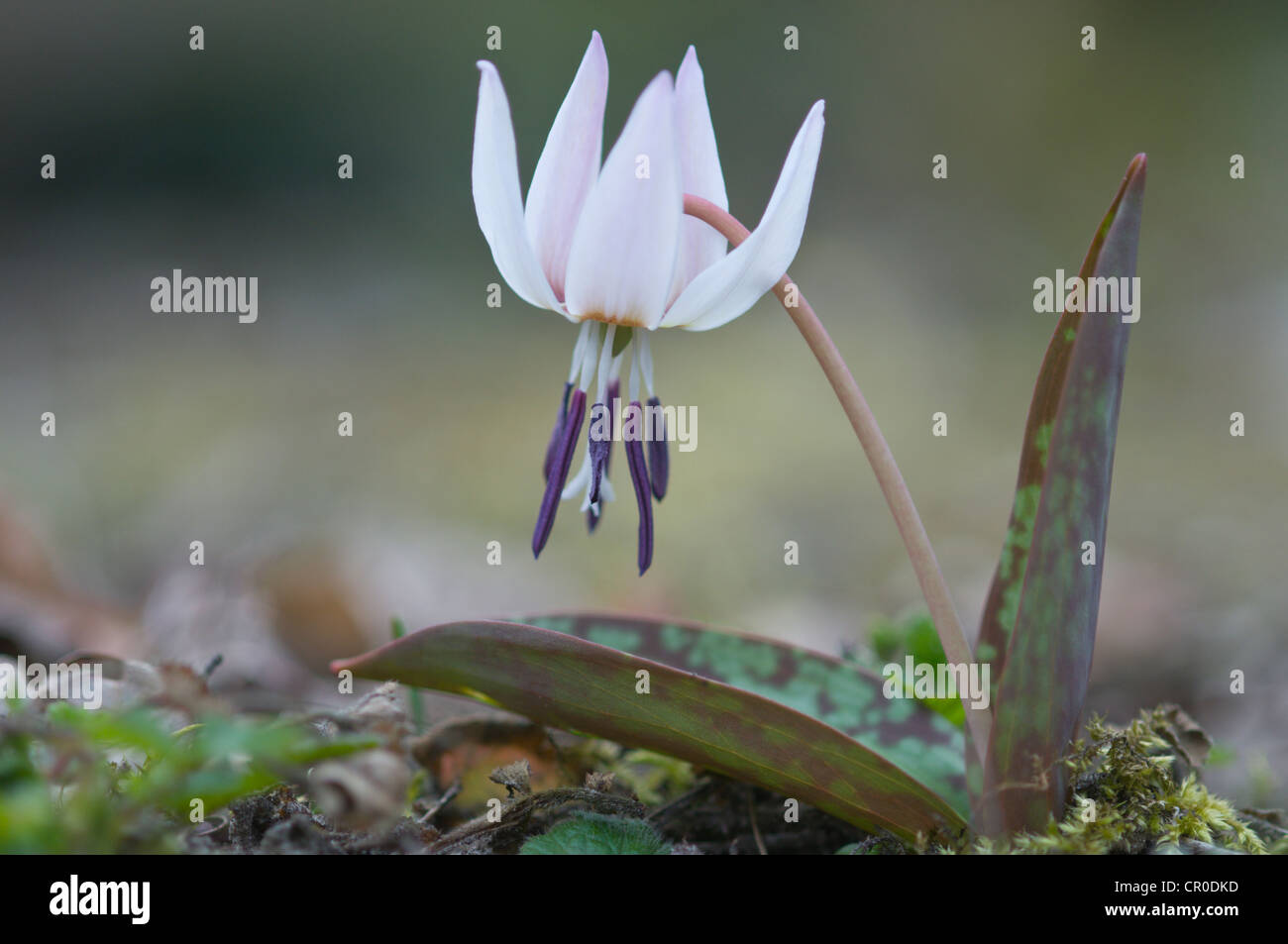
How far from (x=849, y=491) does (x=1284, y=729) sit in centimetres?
288

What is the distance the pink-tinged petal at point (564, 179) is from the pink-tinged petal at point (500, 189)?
0.12 ft

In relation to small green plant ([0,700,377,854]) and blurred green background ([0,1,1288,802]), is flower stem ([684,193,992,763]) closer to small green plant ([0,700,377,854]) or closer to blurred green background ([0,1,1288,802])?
small green plant ([0,700,377,854])

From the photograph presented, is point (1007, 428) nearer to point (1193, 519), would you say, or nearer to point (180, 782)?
point (1193, 519)

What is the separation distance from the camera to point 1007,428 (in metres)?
5.51

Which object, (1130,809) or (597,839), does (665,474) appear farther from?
(1130,809)

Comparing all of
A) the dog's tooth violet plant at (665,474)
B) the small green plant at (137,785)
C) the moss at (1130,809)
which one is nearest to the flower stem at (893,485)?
the dog's tooth violet plant at (665,474)

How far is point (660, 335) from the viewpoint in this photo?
7.12m

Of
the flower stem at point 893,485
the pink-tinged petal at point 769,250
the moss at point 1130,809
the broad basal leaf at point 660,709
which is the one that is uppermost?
the pink-tinged petal at point 769,250

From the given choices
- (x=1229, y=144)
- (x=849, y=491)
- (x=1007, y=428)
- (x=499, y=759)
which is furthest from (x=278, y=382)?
(x=1229, y=144)

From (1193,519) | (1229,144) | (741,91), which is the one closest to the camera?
(1193,519)

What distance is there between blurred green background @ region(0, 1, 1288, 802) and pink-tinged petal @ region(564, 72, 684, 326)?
9.09 ft

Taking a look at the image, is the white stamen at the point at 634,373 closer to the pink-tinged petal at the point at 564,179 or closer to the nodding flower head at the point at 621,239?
the nodding flower head at the point at 621,239

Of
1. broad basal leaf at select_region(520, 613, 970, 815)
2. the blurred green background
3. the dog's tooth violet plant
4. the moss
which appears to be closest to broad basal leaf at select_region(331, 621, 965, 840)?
the dog's tooth violet plant

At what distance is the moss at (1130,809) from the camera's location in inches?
42.4
